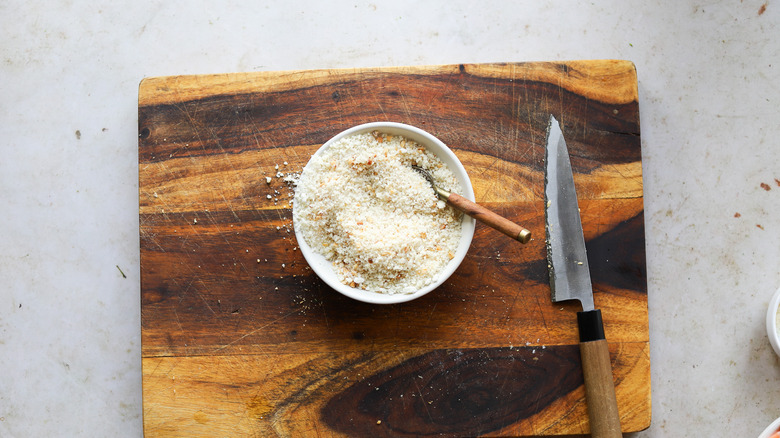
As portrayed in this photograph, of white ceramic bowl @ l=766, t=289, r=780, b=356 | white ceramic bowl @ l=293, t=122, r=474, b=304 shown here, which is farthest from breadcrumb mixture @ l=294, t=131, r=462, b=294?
white ceramic bowl @ l=766, t=289, r=780, b=356

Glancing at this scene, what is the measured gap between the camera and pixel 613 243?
4.10 feet

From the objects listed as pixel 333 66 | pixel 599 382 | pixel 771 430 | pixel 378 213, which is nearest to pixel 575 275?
pixel 599 382

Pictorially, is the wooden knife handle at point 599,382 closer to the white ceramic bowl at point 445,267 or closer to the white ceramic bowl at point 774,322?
the white ceramic bowl at point 445,267

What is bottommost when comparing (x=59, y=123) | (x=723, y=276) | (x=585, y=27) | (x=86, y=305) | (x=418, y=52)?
(x=86, y=305)

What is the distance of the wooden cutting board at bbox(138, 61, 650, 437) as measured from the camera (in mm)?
1239

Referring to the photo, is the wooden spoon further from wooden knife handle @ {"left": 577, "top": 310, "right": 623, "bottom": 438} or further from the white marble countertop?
the white marble countertop

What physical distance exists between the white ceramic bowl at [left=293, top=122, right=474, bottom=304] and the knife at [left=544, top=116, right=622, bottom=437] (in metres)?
0.23

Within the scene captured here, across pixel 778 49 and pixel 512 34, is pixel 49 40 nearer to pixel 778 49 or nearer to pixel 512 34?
pixel 512 34

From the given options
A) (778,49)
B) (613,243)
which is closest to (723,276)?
(613,243)

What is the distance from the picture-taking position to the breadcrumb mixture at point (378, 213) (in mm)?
1111

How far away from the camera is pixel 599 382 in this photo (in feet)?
3.93

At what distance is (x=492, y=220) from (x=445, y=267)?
0.14 meters

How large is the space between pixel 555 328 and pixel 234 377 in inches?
30.0

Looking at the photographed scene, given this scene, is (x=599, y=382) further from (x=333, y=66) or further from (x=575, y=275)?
(x=333, y=66)
